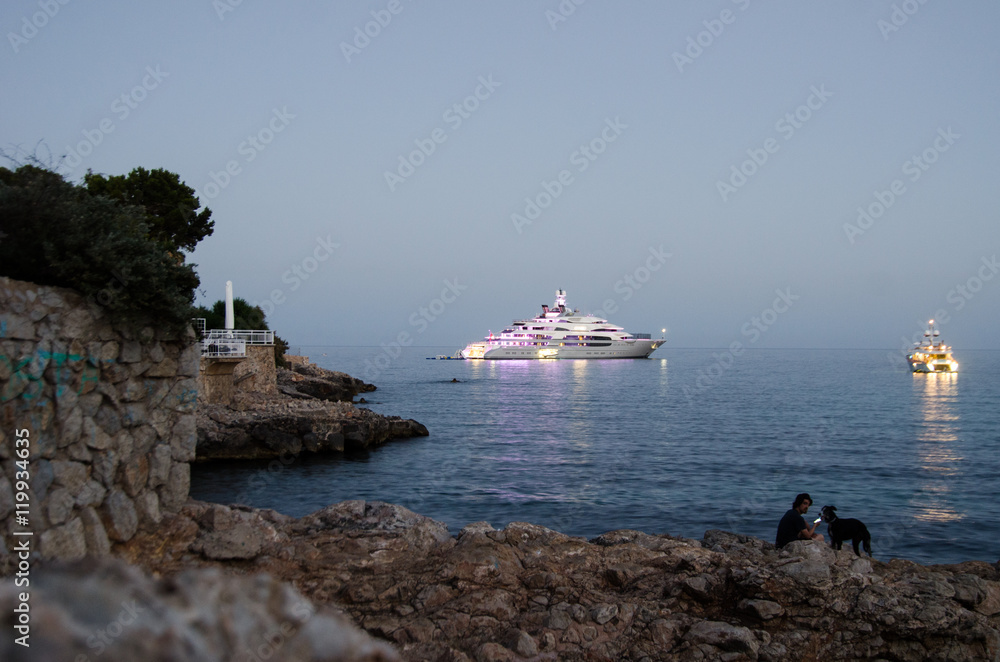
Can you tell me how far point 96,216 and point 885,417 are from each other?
115 ft

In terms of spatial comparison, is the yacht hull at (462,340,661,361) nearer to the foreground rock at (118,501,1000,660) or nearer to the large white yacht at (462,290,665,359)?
the large white yacht at (462,290,665,359)


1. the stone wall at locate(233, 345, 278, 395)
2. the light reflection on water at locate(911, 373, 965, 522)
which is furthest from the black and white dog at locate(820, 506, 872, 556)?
the stone wall at locate(233, 345, 278, 395)

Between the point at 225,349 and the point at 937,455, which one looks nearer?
the point at 937,455

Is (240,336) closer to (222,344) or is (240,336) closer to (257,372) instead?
(257,372)

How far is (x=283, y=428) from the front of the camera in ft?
68.7

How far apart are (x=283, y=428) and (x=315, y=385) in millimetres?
14137

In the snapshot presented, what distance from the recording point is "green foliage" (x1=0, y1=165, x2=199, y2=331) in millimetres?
5551

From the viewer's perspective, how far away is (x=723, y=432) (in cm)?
2700

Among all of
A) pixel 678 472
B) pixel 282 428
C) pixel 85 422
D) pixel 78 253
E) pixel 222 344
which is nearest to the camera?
pixel 85 422

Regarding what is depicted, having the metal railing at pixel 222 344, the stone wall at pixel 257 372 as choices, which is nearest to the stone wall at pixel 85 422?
the metal railing at pixel 222 344

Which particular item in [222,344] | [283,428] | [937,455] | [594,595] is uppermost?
[222,344]

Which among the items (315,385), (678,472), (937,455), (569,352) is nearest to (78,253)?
(678,472)

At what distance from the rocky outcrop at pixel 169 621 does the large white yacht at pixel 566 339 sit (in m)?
96.5

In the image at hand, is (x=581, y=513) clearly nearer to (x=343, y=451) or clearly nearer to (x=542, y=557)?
(x=542, y=557)
